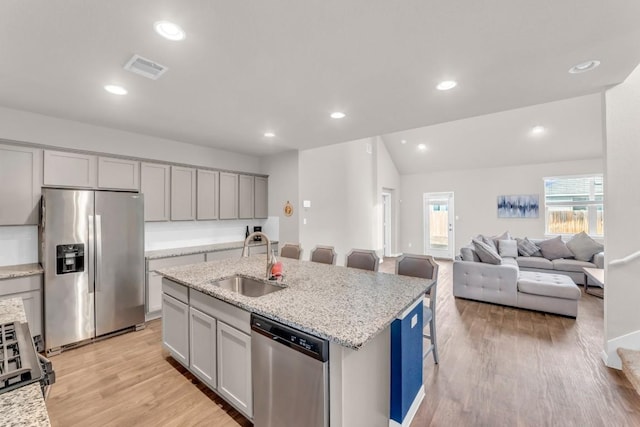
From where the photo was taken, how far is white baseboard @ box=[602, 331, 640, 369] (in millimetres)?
2416

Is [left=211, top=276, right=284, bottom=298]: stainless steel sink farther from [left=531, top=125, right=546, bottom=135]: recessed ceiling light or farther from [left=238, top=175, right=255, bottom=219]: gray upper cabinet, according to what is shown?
[left=531, top=125, right=546, bottom=135]: recessed ceiling light

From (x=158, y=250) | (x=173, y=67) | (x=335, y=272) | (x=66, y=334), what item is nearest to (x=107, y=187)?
(x=158, y=250)

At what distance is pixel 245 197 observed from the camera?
4922 millimetres

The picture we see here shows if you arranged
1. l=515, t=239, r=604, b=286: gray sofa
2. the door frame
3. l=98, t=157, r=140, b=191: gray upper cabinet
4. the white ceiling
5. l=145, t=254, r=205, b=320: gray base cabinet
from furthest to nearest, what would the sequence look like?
the door frame, l=515, t=239, r=604, b=286: gray sofa, l=145, t=254, r=205, b=320: gray base cabinet, l=98, t=157, r=140, b=191: gray upper cabinet, the white ceiling

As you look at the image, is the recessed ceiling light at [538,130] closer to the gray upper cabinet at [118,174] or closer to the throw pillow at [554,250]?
the throw pillow at [554,250]

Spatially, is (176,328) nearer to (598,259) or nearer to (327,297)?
(327,297)

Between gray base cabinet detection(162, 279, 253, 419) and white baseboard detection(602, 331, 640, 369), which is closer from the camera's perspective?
gray base cabinet detection(162, 279, 253, 419)

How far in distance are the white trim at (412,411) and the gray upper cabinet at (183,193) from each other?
3636 mm

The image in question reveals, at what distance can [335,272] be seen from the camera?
260 cm

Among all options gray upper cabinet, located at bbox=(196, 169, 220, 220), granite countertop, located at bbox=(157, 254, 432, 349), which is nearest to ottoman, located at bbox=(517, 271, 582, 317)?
granite countertop, located at bbox=(157, 254, 432, 349)

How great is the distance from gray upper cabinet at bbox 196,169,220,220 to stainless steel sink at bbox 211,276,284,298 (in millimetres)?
2164

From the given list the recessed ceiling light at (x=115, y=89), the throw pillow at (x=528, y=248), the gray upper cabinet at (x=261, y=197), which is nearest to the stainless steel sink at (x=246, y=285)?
the recessed ceiling light at (x=115, y=89)

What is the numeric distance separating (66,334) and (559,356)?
5.00 m

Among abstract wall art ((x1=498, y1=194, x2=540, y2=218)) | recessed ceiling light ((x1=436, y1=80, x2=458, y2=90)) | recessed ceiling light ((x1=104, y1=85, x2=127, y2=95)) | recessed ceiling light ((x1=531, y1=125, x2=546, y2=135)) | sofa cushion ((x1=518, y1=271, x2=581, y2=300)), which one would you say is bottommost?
sofa cushion ((x1=518, y1=271, x2=581, y2=300))
